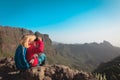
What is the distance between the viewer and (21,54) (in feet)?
47.2

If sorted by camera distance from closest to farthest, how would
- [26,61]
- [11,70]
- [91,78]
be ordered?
[91,78]
[26,61]
[11,70]

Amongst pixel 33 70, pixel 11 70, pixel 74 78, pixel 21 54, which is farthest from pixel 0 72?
pixel 74 78

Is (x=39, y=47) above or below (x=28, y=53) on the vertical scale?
above

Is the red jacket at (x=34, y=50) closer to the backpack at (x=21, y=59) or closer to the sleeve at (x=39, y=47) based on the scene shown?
the sleeve at (x=39, y=47)

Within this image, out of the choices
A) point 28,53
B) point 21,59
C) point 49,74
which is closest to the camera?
point 49,74

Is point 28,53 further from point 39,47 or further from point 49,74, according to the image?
point 49,74

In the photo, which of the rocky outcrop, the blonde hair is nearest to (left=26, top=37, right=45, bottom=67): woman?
the blonde hair

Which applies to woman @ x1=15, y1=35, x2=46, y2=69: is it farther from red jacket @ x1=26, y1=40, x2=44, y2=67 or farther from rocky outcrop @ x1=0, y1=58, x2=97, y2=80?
rocky outcrop @ x1=0, y1=58, x2=97, y2=80

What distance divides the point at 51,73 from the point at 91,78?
2.28 meters

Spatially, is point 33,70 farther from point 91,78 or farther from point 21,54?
point 91,78

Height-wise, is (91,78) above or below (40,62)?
below

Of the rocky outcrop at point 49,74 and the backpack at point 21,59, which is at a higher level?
the backpack at point 21,59

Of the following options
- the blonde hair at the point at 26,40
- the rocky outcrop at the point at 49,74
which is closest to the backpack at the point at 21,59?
the blonde hair at the point at 26,40

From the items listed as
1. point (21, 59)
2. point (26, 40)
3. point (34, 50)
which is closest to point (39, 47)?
point (34, 50)
